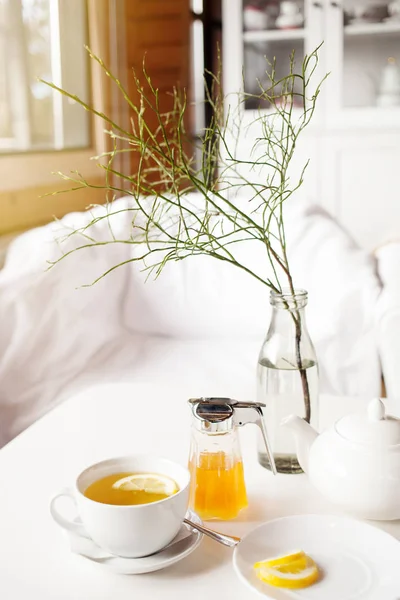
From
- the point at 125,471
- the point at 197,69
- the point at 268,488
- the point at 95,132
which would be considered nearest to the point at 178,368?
the point at 268,488

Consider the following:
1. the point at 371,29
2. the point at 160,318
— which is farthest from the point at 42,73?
the point at 371,29

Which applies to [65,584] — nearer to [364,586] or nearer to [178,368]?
[364,586]

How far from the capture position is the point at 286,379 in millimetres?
881

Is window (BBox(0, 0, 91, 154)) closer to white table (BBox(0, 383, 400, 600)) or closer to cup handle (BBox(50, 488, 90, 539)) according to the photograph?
white table (BBox(0, 383, 400, 600))

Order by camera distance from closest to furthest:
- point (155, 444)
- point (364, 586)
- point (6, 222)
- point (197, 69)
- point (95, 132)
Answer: point (364, 586) < point (155, 444) < point (6, 222) < point (95, 132) < point (197, 69)

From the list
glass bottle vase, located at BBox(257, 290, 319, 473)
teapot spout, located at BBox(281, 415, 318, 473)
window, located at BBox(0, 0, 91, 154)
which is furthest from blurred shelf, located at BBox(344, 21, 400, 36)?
teapot spout, located at BBox(281, 415, 318, 473)

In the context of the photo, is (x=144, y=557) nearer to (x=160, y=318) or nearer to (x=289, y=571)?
(x=289, y=571)

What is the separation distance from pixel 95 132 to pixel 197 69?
0.96 m

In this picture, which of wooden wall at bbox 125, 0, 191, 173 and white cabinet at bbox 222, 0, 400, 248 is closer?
white cabinet at bbox 222, 0, 400, 248

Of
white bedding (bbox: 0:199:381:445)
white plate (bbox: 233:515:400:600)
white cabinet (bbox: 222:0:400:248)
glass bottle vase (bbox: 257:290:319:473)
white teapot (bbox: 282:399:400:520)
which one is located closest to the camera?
white plate (bbox: 233:515:400:600)

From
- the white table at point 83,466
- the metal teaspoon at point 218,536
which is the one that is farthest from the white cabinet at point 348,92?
the metal teaspoon at point 218,536

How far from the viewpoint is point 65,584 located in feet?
2.23

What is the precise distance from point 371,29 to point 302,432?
3004mm

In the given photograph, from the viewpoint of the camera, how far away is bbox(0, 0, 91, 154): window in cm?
260
